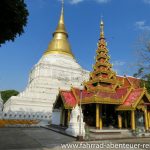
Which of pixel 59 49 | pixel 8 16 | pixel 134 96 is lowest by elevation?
pixel 134 96

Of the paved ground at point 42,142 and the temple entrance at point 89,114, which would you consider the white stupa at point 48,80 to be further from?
the paved ground at point 42,142

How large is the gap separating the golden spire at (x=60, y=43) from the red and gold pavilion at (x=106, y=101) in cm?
2113

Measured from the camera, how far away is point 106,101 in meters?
19.0

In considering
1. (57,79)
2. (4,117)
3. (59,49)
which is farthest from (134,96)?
(59,49)

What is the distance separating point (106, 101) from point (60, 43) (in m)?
29.2

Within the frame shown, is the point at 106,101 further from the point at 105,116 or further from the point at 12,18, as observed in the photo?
the point at 12,18

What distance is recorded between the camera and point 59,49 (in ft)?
149

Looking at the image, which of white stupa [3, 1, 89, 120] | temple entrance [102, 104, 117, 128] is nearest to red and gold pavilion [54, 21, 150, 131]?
temple entrance [102, 104, 117, 128]

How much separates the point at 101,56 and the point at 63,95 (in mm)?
5994

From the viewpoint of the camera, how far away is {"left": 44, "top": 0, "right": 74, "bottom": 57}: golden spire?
4530cm

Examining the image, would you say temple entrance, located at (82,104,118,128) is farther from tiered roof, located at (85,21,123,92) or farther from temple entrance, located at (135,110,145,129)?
temple entrance, located at (135,110,145,129)

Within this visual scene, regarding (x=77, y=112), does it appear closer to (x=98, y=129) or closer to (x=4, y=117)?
(x=98, y=129)

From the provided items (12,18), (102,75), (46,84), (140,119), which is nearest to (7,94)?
(46,84)

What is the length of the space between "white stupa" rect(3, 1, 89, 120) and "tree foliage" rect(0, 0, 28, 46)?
24.9 meters
